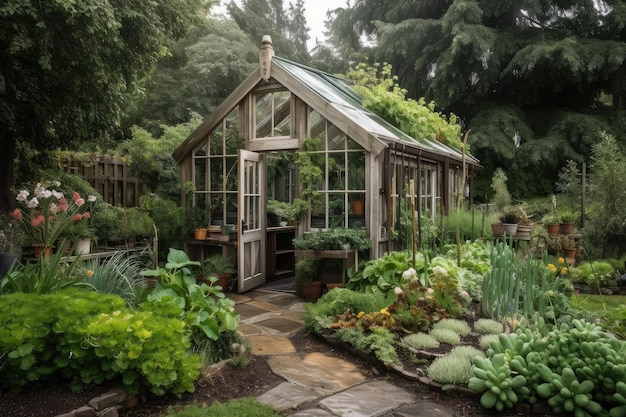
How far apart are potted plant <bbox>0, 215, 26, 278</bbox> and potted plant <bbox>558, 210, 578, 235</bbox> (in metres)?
7.94

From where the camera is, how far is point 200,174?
299 inches

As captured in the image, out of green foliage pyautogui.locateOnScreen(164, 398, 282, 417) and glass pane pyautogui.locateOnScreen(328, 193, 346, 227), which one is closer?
green foliage pyautogui.locateOnScreen(164, 398, 282, 417)

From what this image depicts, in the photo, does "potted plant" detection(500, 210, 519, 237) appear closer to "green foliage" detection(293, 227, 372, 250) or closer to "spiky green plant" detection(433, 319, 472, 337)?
"green foliage" detection(293, 227, 372, 250)

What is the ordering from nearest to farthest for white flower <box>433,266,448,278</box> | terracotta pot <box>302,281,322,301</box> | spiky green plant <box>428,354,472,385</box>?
spiky green plant <box>428,354,472,385</box> < white flower <box>433,266,448,278</box> < terracotta pot <box>302,281,322,301</box>

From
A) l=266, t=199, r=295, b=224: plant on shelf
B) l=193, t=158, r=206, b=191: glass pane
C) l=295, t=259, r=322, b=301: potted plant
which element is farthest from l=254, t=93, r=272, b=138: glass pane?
l=295, t=259, r=322, b=301: potted plant

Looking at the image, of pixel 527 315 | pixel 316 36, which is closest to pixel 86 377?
pixel 527 315

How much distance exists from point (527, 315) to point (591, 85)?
12618 mm

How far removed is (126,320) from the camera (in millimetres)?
2885

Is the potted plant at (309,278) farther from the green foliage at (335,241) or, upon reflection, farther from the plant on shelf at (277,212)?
the plant on shelf at (277,212)

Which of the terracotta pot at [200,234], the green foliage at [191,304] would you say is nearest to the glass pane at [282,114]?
the terracotta pot at [200,234]

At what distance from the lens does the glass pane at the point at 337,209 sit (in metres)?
6.61

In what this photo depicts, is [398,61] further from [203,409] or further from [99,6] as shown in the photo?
[203,409]

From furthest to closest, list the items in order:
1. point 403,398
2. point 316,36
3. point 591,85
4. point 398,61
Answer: point 316,36 < point 398,61 < point 591,85 < point 403,398

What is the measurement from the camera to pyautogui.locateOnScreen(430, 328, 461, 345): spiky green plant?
3795 mm
